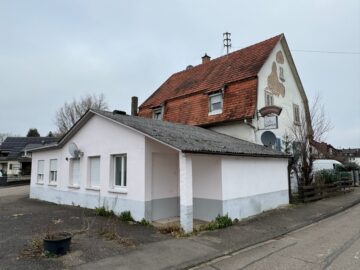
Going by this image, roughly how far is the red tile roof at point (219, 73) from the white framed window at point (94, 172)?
943 centimetres

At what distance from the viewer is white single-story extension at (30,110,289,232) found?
10.8m

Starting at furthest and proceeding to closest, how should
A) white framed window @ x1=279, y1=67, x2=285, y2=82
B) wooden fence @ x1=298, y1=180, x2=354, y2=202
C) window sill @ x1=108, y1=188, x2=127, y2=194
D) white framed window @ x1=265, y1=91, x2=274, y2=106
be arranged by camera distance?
1. white framed window @ x1=279, y1=67, x2=285, y2=82
2. white framed window @ x1=265, y1=91, x2=274, y2=106
3. wooden fence @ x1=298, y1=180, x2=354, y2=202
4. window sill @ x1=108, y1=188, x2=127, y2=194

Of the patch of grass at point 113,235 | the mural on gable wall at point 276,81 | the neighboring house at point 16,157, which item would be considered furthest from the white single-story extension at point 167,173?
the neighboring house at point 16,157

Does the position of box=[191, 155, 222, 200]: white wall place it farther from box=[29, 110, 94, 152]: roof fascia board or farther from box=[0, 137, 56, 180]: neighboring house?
box=[0, 137, 56, 180]: neighboring house

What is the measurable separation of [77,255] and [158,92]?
20201 millimetres

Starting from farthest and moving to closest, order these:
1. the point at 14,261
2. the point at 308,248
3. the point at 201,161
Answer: the point at 201,161
the point at 308,248
the point at 14,261

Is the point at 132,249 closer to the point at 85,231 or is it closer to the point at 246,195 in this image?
the point at 85,231

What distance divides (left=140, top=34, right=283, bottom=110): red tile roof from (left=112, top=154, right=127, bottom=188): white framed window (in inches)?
369

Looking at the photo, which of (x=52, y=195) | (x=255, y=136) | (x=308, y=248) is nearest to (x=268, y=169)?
(x=255, y=136)

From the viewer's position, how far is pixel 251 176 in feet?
40.7

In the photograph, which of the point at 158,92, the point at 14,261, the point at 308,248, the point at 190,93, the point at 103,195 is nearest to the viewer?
the point at 14,261

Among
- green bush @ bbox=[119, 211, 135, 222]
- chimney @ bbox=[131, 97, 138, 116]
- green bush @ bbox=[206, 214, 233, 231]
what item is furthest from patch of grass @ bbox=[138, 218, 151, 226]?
chimney @ bbox=[131, 97, 138, 116]

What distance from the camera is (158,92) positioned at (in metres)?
26.1

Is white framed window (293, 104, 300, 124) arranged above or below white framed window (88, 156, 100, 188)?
above
